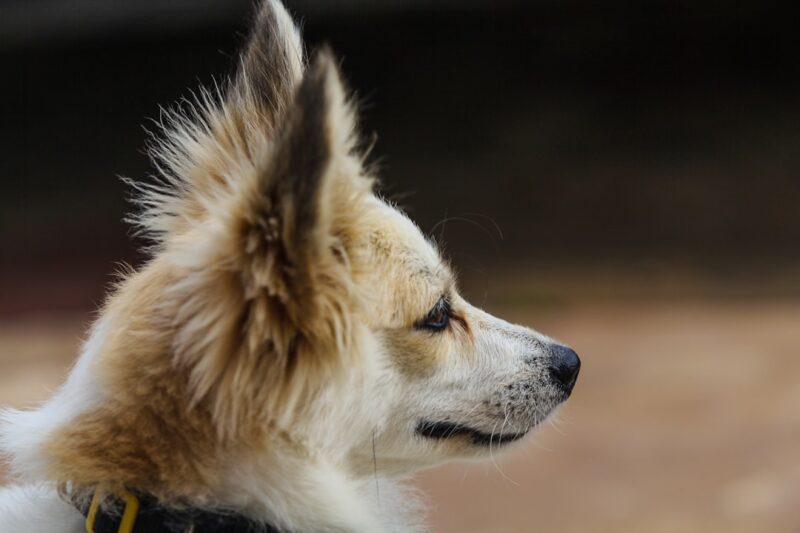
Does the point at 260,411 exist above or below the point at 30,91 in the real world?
below

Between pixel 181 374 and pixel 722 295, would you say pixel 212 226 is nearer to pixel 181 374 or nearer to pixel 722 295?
pixel 181 374

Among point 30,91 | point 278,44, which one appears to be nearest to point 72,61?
point 30,91

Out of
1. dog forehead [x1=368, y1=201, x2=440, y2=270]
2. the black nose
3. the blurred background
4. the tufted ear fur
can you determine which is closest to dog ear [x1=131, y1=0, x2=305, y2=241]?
the tufted ear fur

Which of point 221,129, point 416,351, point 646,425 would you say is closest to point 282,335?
point 416,351

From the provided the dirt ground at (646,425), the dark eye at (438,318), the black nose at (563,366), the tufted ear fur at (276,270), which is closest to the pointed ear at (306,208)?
the tufted ear fur at (276,270)

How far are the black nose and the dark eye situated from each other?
1.18 ft

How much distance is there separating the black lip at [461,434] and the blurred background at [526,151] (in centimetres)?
407

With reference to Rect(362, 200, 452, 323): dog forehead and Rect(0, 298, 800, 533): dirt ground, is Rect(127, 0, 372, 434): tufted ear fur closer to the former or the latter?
Rect(362, 200, 452, 323): dog forehead

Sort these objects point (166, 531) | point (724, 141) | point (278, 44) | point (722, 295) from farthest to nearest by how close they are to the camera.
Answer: point (724, 141) → point (722, 295) → point (278, 44) → point (166, 531)

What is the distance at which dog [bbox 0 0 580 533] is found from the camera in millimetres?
2039

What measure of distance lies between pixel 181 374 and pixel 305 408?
268 mm

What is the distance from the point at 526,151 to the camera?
9.09m

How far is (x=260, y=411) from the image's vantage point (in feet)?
7.00

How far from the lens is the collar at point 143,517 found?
205cm
